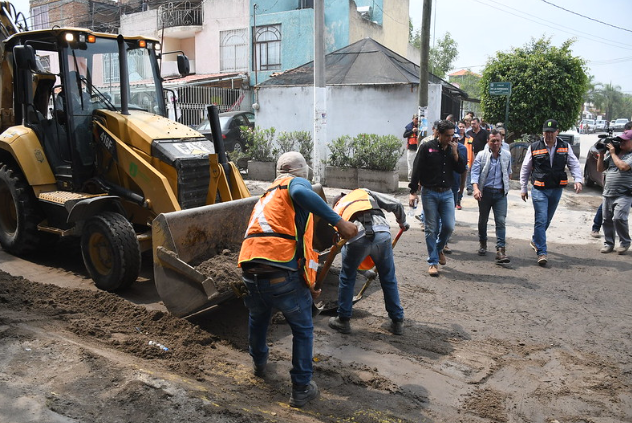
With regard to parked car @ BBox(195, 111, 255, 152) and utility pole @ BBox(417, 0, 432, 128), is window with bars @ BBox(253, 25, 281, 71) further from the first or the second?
utility pole @ BBox(417, 0, 432, 128)

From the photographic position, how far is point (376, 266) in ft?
16.5

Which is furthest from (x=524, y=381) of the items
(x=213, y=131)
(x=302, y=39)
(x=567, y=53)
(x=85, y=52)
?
(x=302, y=39)

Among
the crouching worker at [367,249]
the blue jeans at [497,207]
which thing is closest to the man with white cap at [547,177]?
the blue jeans at [497,207]

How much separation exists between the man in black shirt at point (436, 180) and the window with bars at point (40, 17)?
3435 cm

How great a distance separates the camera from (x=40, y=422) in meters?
3.23

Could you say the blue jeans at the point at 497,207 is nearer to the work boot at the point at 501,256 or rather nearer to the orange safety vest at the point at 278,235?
the work boot at the point at 501,256

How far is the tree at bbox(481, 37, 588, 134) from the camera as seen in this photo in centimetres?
1655

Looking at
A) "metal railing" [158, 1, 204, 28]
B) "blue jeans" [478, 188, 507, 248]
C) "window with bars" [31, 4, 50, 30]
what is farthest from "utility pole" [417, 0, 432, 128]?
"window with bars" [31, 4, 50, 30]

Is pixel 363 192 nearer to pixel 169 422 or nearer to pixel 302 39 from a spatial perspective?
pixel 169 422

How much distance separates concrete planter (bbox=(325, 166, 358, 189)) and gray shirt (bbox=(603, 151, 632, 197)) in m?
6.10

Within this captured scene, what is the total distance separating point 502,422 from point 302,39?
24.8 metres

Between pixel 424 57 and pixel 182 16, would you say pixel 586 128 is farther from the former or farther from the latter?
pixel 424 57

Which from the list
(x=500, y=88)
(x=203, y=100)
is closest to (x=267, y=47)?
(x=203, y=100)

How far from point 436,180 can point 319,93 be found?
22.1 feet
